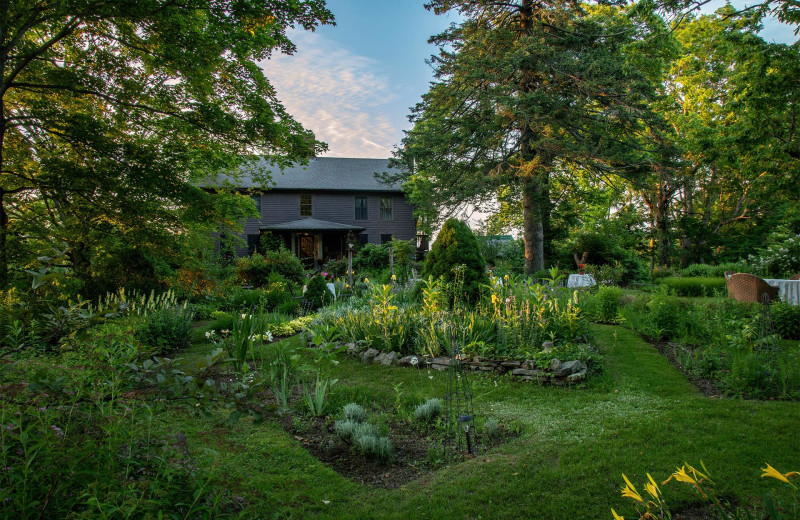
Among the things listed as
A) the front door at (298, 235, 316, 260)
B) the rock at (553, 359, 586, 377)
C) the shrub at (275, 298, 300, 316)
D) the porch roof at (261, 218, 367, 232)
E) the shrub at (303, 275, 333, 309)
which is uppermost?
the porch roof at (261, 218, 367, 232)

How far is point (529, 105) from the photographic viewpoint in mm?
12672

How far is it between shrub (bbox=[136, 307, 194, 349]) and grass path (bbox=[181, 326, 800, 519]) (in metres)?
4.16

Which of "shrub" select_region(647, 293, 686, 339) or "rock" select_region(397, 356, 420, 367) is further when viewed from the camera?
"shrub" select_region(647, 293, 686, 339)

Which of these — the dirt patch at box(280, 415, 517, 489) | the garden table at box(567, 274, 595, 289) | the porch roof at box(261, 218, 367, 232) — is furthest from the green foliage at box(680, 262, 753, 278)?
the porch roof at box(261, 218, 367, 232)

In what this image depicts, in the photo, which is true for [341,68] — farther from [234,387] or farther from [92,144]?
[234,387]

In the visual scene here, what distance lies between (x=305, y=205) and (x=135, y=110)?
18.8m

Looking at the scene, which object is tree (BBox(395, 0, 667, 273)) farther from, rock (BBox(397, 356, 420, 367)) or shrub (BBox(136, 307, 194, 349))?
shrub (BBox(136, 307, 194, 349))

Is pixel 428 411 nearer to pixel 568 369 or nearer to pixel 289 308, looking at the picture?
pixel 568 369

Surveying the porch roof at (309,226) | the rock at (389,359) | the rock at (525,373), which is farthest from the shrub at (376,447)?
the porch roof at (309,226)

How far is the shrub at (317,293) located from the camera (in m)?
11.7

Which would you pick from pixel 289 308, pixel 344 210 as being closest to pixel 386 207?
Answer: pixel 344 210

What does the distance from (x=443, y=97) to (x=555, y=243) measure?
861 cm

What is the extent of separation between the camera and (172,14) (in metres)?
6.29

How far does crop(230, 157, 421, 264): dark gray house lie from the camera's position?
25547 millimetres
